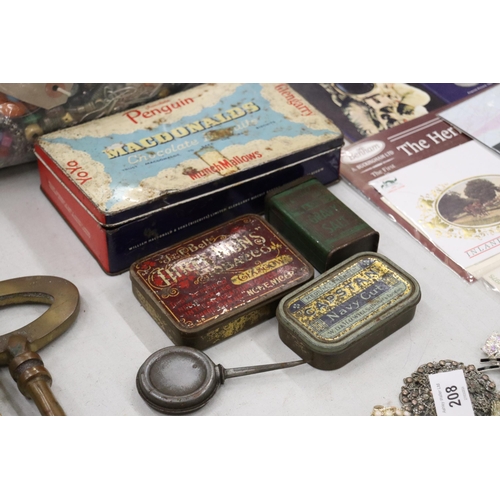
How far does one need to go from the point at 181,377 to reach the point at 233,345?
18 cm

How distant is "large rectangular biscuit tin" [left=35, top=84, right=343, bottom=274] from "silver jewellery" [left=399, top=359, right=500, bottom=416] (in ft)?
2.17

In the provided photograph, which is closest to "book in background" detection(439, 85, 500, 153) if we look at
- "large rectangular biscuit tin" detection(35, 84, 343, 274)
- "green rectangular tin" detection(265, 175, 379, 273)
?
"large rectangular biscuit tin" detection(35, 84, 343, 274)

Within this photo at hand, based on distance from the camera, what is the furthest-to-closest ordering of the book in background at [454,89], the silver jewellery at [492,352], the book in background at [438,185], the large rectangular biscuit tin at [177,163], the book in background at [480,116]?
the book in background at [454,89]
the book in background at [480,116]
the book in background at [438,185]
the large rectangular biscuit tin at [177,163]
the silver jewellery at [492,352]

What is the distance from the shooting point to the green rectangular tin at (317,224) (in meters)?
2.16

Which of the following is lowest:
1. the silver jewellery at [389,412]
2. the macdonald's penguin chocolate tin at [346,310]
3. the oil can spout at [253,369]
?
the silver jewellery at [389,412]

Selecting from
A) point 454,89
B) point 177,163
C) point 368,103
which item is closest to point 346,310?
point 177,163

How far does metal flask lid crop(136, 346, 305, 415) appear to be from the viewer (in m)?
1.88

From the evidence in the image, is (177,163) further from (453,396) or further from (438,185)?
(453,396)

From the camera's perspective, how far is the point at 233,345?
205 centimetres

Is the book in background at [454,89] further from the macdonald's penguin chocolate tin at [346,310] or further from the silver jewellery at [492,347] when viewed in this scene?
the silver jewellery at [492,347]

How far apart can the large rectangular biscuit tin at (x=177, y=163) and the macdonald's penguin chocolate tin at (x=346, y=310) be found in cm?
36

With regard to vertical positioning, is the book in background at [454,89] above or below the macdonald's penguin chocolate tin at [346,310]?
above

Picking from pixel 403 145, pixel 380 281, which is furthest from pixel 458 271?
pixel 403 145

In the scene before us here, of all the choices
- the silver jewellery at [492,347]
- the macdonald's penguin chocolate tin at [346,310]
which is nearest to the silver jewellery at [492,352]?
the silver jewellery at [492,347]
